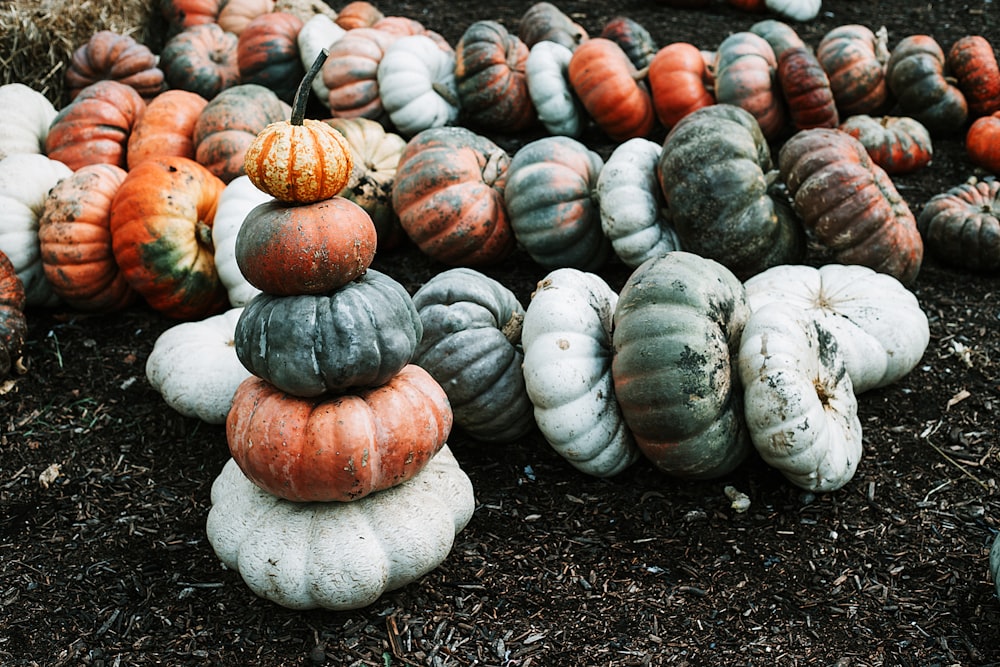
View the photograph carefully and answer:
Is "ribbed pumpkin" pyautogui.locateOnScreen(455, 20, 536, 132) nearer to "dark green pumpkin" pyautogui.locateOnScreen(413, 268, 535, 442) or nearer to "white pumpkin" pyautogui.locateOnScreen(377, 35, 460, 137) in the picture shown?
"white pumpkin" pyautogui.locateOnScreen(377, 35, 460, 137)

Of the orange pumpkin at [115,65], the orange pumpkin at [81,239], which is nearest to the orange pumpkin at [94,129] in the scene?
the orange pumpkin at [115,65]

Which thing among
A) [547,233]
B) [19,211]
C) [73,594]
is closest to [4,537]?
[73,594]

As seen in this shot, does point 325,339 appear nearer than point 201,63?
Yes

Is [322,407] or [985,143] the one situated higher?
[322,407]

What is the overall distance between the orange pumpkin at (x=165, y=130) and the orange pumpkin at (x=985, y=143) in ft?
17.4

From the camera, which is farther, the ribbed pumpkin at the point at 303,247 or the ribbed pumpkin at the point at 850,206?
the ribbed pumpkin at the point at 850,206

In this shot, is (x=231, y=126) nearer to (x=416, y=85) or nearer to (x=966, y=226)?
(x=416, y=85)

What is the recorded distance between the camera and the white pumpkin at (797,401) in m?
3.49

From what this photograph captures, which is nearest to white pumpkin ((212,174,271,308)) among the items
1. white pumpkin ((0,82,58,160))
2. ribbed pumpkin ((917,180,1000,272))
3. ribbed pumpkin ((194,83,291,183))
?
ribbed pumpkin ((194,83,291,183))

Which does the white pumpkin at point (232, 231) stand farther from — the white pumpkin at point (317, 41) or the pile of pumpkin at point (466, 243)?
the white pumpkin at point (317, 41)

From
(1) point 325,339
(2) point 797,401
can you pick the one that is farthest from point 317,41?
(2) point 797,401

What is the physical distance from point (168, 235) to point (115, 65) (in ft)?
7.63

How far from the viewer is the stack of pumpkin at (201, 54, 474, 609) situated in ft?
9.62

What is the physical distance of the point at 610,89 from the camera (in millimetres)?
5988
